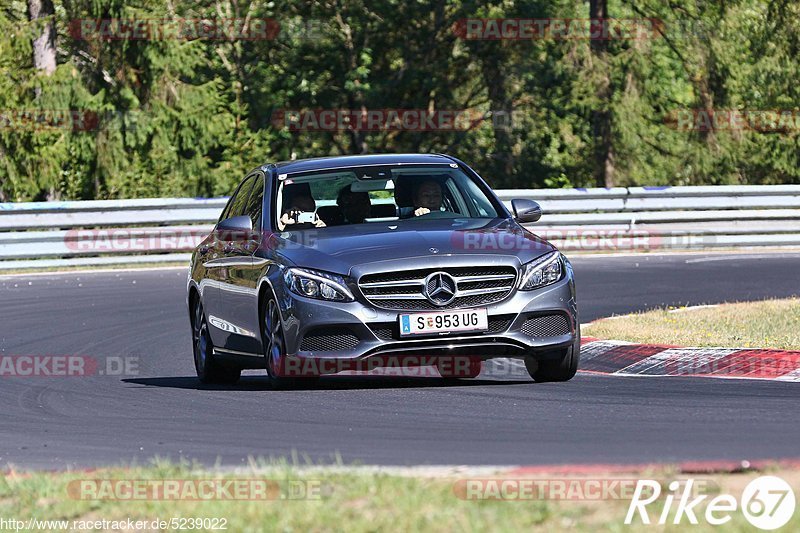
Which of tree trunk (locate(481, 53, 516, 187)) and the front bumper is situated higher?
the front bumper

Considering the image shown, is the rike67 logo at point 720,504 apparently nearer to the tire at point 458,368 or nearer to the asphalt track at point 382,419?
the asphalt track at point 382,419

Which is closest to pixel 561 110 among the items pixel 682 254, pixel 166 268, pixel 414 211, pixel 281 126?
pixel 281 126

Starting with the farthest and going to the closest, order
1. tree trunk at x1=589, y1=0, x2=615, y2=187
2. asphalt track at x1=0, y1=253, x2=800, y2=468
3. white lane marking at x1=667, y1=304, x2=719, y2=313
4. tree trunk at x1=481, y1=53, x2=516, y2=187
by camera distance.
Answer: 1. tree trunk at x1=481, y1=53, x2=516, y2=187
2. tree trunk at x1=589, y1=0, x2=615, y2=187
3. white lane marking at x1=667, y1=304, x2=719, y2=313
4. asphalt track at x1=0, y1=253, x2=800, y2=468

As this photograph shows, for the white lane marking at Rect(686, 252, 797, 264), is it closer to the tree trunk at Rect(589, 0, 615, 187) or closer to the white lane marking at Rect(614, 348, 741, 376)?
the tree trunk at Rect(589, 0, 615, 187)

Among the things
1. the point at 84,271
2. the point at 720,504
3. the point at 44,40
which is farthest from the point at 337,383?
the point at 44,40

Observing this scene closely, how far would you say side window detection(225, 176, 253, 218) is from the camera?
12062mm

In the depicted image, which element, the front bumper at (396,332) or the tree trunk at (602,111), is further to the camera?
the tree trunk at (602,111)

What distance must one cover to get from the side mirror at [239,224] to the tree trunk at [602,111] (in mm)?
25121

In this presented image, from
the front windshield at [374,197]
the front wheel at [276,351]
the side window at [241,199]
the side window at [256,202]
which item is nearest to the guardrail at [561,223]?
the side window at [241,199]

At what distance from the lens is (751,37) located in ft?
118

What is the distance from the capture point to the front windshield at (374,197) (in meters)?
10.9

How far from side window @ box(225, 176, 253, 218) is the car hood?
54.7 inches

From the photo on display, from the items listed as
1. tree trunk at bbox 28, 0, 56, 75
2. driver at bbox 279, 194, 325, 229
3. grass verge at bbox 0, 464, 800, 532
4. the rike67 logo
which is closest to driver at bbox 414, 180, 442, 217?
driver at bbox 279, 194, 325, 229

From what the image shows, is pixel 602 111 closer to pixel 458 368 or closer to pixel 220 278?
pixel 458 368
